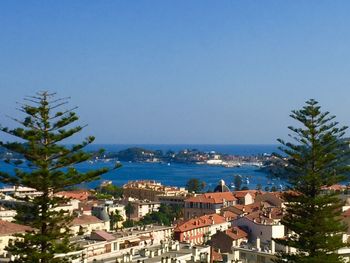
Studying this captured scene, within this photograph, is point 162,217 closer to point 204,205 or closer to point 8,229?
point 204,205

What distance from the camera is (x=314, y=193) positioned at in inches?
Answer: 894

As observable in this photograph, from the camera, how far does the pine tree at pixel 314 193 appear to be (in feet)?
72.4

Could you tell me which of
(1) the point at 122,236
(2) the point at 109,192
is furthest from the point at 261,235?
(2) the point at 109,192

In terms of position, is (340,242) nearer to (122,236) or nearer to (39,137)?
(39,137)

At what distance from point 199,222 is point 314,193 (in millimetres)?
37645

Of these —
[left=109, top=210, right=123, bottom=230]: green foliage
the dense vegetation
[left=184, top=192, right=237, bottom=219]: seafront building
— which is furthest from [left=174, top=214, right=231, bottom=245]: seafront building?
[left=184, top=192, right=237, bottom=219]: seafront building

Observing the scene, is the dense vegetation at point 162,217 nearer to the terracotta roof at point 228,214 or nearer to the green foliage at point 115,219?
the green foliage at point 115,219

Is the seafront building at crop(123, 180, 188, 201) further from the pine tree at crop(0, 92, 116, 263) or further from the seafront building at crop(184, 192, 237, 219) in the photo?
the pine tree at crop(0, 92, 116, 263)

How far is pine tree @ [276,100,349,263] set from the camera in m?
22.1

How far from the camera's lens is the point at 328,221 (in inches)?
870

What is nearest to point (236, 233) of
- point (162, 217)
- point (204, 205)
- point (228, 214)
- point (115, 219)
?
point (228, 214)

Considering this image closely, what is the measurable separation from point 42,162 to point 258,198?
196ft

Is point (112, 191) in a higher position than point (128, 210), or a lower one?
higher

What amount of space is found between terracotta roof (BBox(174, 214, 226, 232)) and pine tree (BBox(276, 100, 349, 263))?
33148 millimetres
